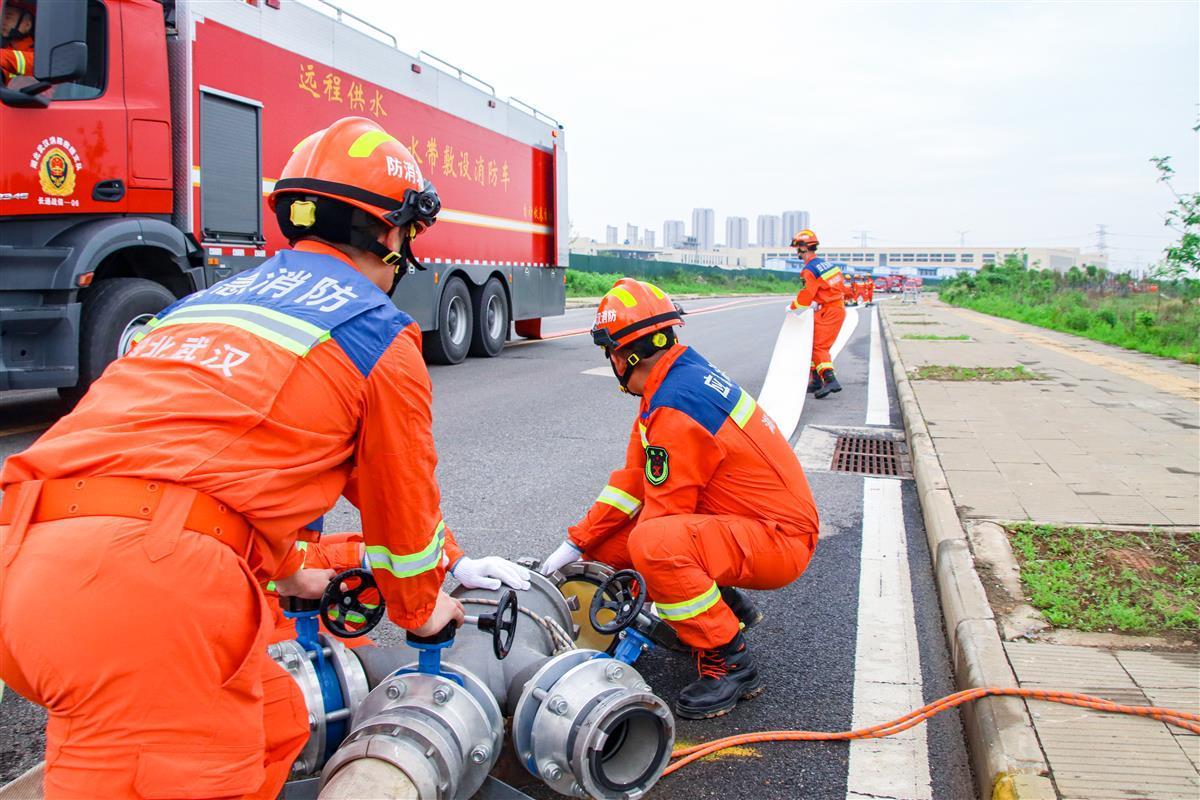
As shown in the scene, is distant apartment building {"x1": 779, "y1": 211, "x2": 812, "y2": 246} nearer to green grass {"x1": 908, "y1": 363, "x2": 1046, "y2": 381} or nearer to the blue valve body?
green grass {"x1": 908, "y1": 363, "x2": 1046, "y2": 381}

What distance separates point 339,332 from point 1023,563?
11.6ft

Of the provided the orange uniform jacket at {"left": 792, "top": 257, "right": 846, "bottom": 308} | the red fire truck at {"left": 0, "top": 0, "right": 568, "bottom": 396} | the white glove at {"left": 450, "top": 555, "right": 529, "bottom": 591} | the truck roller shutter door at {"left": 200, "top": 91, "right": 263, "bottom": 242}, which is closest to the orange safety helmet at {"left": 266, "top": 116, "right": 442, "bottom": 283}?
the white glove at {"left": 450, "top": 555, "right": 529, "bottom": 591}

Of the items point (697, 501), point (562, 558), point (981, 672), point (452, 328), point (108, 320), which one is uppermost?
Answer: point (108, 320)

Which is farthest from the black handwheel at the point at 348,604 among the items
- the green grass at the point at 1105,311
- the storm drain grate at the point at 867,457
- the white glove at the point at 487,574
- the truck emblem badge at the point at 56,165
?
the green grass at the point at 1105,311

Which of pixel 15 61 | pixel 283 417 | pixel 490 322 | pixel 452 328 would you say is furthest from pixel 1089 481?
pixel 490 322

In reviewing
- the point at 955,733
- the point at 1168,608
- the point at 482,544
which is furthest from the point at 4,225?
the point at 1168,608

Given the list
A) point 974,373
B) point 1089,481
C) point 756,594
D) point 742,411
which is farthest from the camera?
point 974,373

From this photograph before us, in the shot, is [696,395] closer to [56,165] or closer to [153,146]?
[56,165]

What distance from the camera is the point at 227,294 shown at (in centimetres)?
206

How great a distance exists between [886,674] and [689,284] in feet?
189

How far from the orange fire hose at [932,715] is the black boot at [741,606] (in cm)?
78

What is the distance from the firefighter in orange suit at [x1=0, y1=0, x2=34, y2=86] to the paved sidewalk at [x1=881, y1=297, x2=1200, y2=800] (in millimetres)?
6660

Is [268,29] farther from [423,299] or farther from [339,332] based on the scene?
[339,332]

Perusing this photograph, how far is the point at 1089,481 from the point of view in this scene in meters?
6.11
